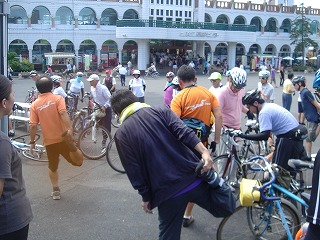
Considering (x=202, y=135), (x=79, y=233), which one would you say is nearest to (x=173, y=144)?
(x=202, y=135)

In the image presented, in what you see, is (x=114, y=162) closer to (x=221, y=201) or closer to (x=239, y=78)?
(x=239, y=78)

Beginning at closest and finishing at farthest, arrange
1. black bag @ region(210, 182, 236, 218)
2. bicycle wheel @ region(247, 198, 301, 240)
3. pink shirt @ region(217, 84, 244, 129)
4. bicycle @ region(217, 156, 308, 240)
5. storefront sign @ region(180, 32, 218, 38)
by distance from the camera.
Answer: black bag @ region(210, 182, 236, 218), bicycle @ region(217, 156, 308, 240), bicycle wheel @ region(247, 198, 301, 240), pink shirt @ region(217, 84, 244, 129), storefront sign @ region(180, 32, 218, 38)

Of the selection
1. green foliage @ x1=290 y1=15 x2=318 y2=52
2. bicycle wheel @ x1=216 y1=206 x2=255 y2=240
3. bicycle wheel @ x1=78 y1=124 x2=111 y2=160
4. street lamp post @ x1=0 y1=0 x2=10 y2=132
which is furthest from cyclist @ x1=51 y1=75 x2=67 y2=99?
green foliage @ x1=290 y1=15 x2=318 y2=52

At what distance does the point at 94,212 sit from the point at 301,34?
58.2 meters

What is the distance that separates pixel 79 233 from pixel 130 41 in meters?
49.5

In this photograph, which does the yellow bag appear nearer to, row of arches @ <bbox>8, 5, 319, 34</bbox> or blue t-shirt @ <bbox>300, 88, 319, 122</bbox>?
blue t-shirt @ <bbox>300, 88, 319, 122</bbox>

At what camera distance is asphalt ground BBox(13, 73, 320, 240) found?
4965 millimetres

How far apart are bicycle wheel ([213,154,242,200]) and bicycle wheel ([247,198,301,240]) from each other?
1.54 m

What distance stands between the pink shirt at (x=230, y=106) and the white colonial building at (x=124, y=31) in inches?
1572

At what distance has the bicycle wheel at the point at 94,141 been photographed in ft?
28.7

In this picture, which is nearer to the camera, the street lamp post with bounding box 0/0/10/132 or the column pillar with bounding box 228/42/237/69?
the street lamp post with bounding box 0/0/10/132

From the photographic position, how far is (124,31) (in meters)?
48.4

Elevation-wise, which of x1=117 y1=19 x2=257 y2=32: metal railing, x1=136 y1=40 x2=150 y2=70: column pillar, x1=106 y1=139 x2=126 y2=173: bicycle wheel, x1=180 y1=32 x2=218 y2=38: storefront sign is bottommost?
x1=106 y1=139 x2=126 y2=173: bicycle wheel

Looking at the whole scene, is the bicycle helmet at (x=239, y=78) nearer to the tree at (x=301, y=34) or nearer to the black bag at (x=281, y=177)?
the black bag at (x=281, y=177)
